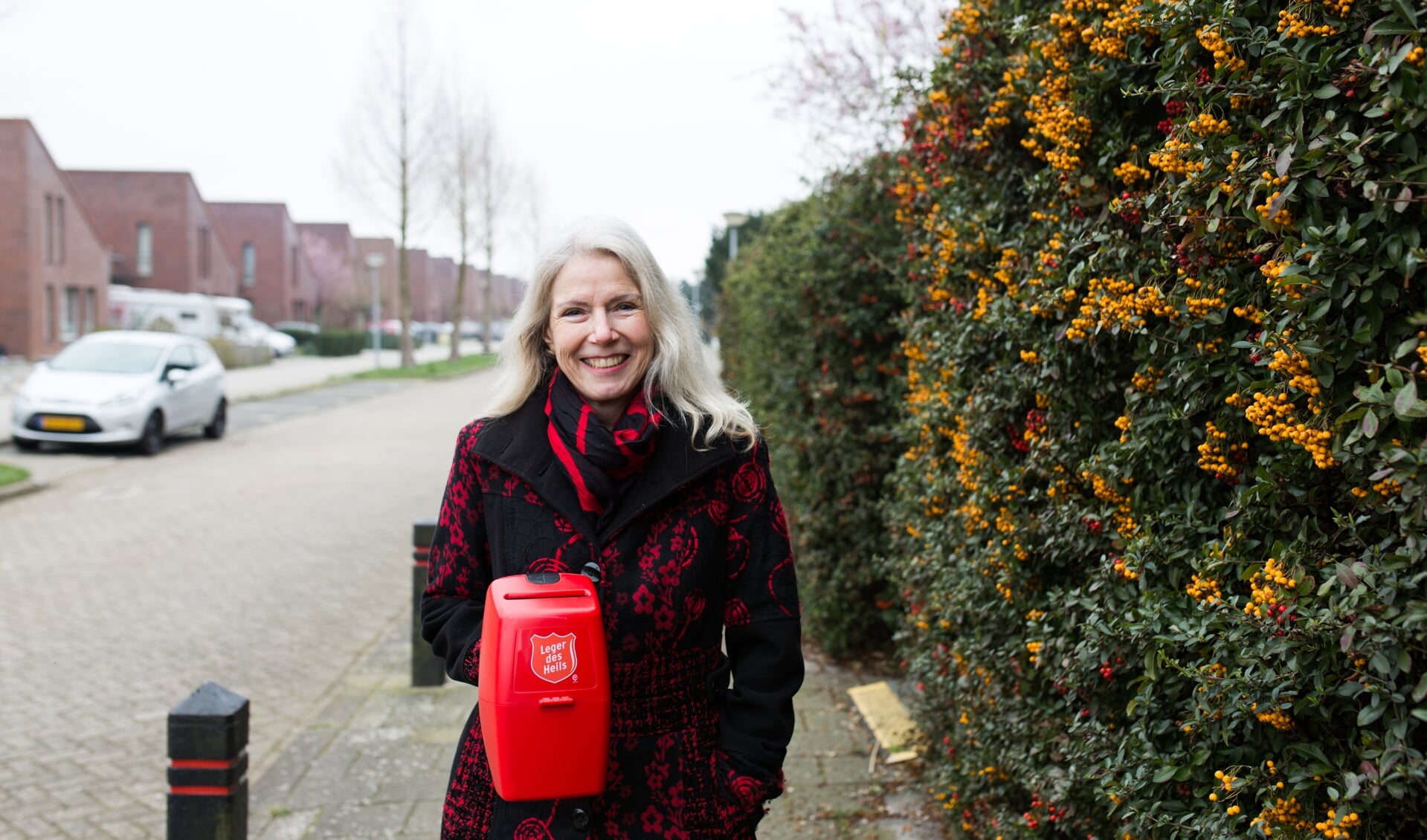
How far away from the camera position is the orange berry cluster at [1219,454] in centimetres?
200

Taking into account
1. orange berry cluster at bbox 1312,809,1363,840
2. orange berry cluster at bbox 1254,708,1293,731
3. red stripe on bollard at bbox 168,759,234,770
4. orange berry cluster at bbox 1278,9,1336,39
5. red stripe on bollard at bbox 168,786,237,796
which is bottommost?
red stripe on bollard at bbox 168,786,237,796

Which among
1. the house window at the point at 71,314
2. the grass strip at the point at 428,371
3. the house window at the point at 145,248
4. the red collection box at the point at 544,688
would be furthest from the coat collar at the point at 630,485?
the house window at the point at 145,248

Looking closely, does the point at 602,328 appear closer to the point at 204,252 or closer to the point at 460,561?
the point at 460,561

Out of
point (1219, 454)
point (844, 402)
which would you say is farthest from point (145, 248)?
point (1219, 454)

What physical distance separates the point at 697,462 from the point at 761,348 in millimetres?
5860

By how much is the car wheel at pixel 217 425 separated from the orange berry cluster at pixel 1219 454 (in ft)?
57.6

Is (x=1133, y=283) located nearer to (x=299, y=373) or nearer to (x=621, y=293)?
(x=621, y=293)

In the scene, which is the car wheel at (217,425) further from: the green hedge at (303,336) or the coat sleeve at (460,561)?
the green hedge at (303,336)

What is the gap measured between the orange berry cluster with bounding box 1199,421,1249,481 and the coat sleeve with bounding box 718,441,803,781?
0.81 meters

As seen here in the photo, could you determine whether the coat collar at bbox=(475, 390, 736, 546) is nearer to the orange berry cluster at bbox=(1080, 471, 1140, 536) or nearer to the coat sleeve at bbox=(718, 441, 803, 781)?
the coat sleeve at bbox=(718, 441, 803, 781)

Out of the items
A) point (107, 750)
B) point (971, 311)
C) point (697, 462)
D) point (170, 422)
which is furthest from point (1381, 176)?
point (170, 422)

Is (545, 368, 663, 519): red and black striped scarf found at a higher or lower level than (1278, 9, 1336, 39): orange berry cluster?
lower

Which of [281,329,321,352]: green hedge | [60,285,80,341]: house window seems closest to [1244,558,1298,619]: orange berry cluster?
[60,285,80,341]: house window

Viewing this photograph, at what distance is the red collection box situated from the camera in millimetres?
1993
